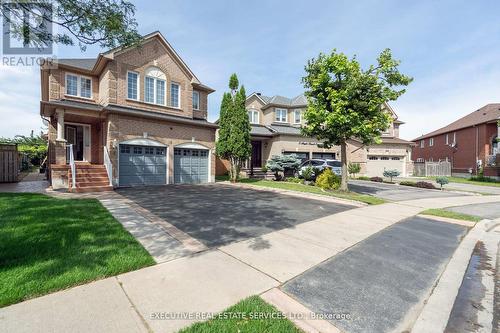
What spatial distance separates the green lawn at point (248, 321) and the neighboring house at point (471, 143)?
3199 centimetres

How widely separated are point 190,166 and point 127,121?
201 inches

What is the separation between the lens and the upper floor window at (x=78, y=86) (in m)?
15.2

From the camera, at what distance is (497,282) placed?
4.16 meters

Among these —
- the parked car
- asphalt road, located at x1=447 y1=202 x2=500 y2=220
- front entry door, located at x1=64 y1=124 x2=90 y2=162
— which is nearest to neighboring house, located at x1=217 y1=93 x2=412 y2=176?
the parked car

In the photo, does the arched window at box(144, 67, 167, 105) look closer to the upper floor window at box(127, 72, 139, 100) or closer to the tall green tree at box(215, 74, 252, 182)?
the upper floor window at box(127, 72, 139, 100)

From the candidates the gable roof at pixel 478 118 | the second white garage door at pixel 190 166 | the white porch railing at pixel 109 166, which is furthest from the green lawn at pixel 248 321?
the gable roof at pixel 478 118

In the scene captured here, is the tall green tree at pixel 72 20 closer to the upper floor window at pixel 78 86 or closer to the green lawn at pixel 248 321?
the green lawn at pixel 248 321

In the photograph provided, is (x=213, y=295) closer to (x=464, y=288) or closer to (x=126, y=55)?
(x=464, y=288)

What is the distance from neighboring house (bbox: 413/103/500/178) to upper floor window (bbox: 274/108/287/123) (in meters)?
20.7

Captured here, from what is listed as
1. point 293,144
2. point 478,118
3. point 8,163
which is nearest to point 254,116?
point 293,144

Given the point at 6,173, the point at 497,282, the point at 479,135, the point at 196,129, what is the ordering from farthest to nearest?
1. the point at 479,135
2. the point at 196,129
3. the point at 6,173
4. the point at 497,282

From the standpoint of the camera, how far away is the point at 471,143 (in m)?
30.3

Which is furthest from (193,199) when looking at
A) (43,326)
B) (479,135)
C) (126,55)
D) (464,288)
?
(479,135)

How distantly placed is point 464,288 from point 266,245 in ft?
11.2
